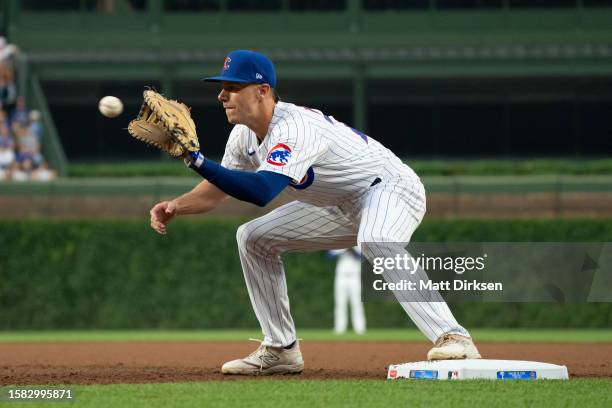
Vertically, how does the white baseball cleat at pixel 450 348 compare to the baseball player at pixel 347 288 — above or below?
above

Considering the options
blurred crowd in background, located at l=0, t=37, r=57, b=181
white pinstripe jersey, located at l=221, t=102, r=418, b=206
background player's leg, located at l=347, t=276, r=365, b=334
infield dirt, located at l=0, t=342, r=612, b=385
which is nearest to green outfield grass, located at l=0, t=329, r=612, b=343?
background player's leg, located at l=347, t=276, r=365, b=334

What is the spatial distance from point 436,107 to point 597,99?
3409 millimetres

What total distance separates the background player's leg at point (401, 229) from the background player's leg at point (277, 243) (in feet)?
1.30

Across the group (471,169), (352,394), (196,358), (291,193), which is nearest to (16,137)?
(471,169)

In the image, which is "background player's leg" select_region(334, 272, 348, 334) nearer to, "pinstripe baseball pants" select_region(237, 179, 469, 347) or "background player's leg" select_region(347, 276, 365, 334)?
"background player's leg" select_region(347, 276, 365, 334)

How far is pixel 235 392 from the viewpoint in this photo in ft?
17.6

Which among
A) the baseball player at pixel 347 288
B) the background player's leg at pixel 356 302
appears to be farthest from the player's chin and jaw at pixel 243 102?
the background player's leg at pixel 356 302

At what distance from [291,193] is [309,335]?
24.1ft

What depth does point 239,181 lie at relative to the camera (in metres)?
5.45

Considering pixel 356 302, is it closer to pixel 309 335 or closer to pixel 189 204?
pixel 309 335

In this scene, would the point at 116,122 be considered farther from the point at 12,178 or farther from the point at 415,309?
the point at 415,309

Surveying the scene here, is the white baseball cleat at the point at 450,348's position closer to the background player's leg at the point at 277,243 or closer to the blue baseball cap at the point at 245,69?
the background player's leg at the point at 277,243

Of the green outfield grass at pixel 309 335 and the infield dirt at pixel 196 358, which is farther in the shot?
the green outfield grass at pixel 309 335

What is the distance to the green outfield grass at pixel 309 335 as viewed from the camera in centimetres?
1227
